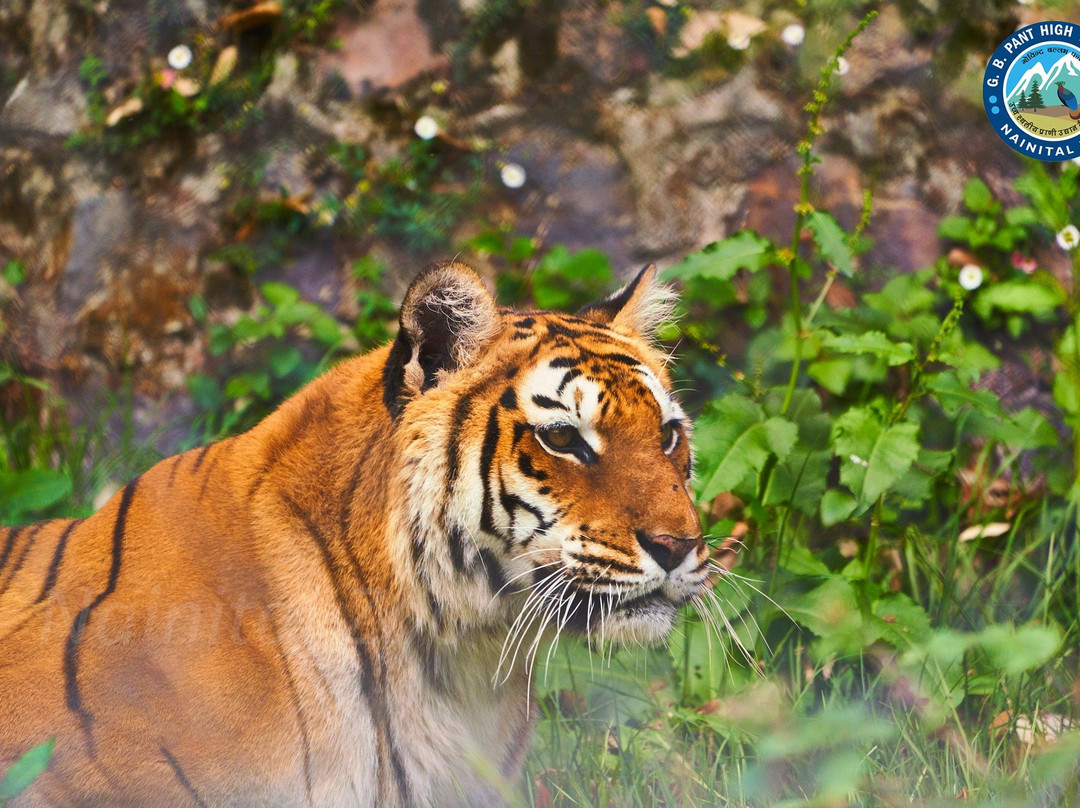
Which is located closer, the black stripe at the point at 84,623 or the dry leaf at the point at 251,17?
the black stripe at the point at 84,623

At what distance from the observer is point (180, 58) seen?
4.27 m

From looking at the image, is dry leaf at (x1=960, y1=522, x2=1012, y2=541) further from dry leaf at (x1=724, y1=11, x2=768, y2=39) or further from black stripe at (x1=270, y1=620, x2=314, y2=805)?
black stripe at (x1=270, y1=620, x2=314, y2=805)

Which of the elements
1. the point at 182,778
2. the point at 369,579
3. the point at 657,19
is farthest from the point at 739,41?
the point at 182,778

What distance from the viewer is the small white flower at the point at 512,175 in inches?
169

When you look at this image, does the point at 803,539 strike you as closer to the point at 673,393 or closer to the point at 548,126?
the point at 673,393

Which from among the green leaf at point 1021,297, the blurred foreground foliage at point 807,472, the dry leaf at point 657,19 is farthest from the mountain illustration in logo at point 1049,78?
the dry leaf at point 657,19

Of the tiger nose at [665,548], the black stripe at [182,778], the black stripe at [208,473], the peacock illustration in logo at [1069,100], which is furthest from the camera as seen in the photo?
the peacock illustration in logo at [1069,100]

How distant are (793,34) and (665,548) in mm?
2930

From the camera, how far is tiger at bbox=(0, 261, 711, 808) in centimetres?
203

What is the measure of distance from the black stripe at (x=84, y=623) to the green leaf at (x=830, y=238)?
1.85 m

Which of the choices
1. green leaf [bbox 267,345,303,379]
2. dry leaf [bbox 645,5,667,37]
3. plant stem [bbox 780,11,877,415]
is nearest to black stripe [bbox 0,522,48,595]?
green leaf [bbox 267,345,303,379]

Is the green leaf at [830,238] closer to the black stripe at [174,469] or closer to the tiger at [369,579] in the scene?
the tiger at [369,579]

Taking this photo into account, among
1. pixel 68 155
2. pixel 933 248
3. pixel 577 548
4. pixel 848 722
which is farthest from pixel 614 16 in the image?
pixel 848 722

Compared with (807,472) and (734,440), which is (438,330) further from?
(807,472)
